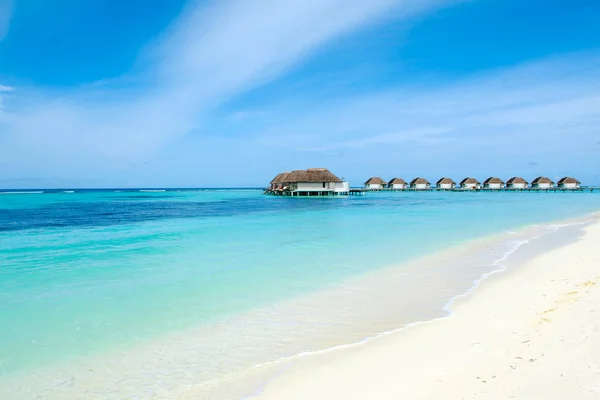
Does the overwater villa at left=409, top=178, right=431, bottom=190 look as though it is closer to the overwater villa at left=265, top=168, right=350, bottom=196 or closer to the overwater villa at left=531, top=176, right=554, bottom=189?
the overwater villa at left=531, top=176, right=554, bottom=189

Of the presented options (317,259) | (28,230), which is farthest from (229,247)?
(28,230)

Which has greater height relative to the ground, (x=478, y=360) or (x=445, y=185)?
(x=445, y=185)

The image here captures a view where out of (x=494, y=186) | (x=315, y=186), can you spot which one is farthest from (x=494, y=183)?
(x=315, y=186)

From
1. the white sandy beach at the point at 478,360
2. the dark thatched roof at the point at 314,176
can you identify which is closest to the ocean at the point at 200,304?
the white sandy beach at the point at 478,360

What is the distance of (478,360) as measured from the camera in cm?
342

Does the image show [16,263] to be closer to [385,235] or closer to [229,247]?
[229,247]

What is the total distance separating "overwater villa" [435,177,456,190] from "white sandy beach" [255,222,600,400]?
254ft

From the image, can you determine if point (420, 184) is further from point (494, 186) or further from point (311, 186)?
point (311, 186)

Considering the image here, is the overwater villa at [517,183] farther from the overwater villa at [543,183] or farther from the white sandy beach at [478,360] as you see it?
the white sandy beach at [478,360]

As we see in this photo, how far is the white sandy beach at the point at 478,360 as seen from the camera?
2863 millimetres

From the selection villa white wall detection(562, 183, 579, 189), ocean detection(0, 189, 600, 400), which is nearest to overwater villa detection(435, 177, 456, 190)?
villa white wall detection(562, 183, 579, 189)

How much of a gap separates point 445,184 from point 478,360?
80.7m

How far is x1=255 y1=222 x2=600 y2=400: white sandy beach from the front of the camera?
2863 millimetres

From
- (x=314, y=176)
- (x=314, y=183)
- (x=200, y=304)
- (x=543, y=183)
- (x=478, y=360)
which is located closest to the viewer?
(x=478, y=360)
